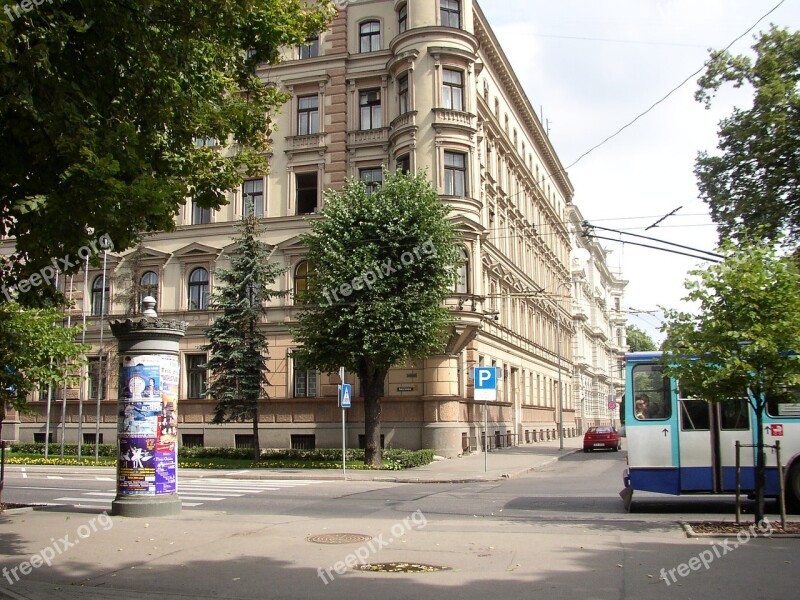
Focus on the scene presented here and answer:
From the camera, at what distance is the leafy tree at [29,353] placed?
14.8 meters

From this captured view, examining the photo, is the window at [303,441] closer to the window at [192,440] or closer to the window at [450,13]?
the window at [192,440]

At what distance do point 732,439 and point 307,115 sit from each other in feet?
90.9

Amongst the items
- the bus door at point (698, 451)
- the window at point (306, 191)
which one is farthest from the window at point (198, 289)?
the bus door at point (698, 451)

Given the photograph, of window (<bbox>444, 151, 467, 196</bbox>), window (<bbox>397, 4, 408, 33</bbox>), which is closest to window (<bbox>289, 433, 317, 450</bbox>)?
window (<bbox>444, 151, 467, 196</bbox>)

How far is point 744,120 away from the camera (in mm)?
24234

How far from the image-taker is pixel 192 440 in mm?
35906

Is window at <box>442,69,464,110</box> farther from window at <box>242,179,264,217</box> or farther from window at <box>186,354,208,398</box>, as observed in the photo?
window at <box>186,354,208,398</box>

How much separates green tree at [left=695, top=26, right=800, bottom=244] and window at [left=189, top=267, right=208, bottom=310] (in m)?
23.3

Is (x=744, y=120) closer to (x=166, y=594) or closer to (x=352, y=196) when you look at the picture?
(x=352, y=196)

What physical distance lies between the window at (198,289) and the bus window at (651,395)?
2630 cm

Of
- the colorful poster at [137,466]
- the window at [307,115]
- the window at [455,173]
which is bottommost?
the colorful poster at [137,466]

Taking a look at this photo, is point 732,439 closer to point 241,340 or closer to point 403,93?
point 241,340

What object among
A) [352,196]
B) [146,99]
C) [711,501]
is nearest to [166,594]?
[146,99]

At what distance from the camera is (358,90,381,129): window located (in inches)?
1416
